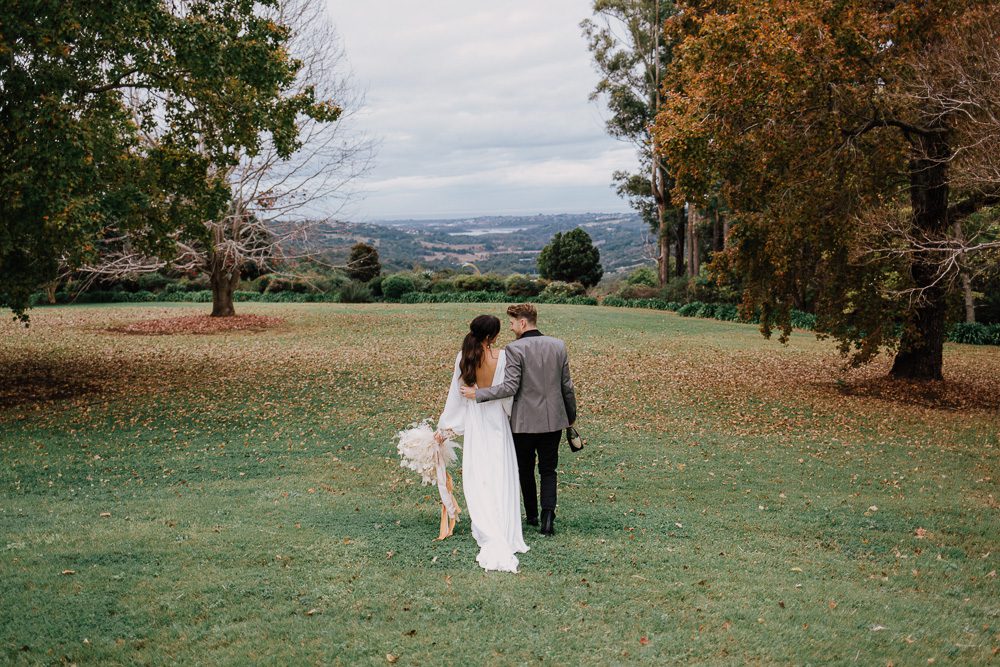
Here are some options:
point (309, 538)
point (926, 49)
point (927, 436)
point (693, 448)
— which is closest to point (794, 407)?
point (927, 436)

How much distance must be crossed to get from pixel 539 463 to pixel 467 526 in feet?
3.18

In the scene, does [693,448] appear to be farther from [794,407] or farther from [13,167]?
[13,167]

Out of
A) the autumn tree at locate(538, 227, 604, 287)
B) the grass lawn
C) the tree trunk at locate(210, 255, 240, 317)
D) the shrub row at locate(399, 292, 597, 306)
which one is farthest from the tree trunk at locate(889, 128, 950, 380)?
the autumn tree at locate(538, 227, 604, 287)

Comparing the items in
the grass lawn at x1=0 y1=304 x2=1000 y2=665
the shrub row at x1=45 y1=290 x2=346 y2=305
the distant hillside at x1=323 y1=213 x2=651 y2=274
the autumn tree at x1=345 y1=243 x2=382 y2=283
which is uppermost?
the distant hillside at x1=323 y1=213 x2=651 y2=274

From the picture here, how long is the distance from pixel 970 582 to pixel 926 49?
1014 cm

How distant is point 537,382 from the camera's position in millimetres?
6160

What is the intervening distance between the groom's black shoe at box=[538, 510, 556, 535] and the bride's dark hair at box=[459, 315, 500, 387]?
1.40 m

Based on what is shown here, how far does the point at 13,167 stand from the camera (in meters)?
11.1

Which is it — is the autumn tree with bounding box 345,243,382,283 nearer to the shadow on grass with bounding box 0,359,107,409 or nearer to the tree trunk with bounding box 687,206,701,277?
the tree trunk with bounding box 687,206,701,277

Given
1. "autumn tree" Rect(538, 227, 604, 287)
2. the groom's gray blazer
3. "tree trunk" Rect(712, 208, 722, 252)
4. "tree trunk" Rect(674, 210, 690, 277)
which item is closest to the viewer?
the groom's gray blazer

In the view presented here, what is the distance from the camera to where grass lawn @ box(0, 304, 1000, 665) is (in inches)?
182

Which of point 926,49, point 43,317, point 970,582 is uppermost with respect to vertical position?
point 926,49

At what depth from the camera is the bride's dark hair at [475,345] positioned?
236 inches

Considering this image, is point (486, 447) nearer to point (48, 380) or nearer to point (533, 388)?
point (533, 388)
